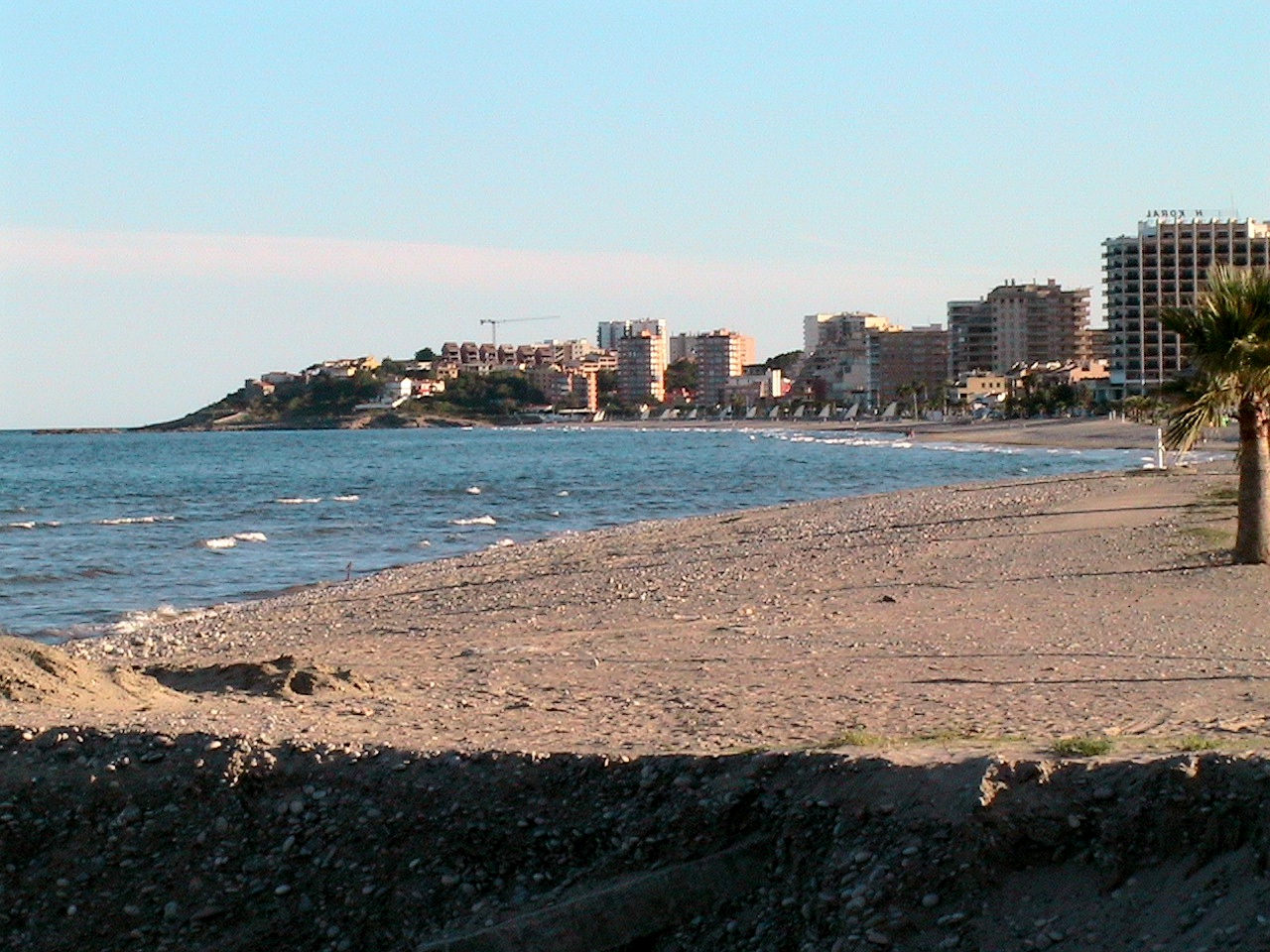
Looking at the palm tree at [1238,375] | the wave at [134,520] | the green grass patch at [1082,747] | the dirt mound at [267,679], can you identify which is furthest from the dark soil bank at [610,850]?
the wave at [134,520]

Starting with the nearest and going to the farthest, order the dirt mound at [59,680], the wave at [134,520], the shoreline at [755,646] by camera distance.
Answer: the shoreline at [755,646] → the dirt mound at [59,680] → the wave at [134,520]

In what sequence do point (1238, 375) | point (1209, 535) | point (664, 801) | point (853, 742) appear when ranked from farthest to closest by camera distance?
point (1209, 535) < point (1238, 375) < point (853, 742) < point (664, 801)

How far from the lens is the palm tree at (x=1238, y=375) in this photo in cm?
1658

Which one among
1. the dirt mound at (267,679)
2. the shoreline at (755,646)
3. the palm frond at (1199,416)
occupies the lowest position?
the shoreline at (755,646)

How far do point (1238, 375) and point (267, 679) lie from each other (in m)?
11.4

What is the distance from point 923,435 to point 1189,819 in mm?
119691

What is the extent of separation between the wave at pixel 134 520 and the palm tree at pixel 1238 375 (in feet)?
110

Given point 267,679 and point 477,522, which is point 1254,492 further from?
point 477,522

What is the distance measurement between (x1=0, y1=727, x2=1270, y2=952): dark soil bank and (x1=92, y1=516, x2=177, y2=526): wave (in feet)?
122

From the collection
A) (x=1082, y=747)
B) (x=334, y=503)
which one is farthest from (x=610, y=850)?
(x=334, y=503)

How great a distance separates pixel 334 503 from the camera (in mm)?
52344

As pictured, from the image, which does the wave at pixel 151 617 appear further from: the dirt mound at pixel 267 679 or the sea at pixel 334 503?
the dirt mound at pixel 267 679

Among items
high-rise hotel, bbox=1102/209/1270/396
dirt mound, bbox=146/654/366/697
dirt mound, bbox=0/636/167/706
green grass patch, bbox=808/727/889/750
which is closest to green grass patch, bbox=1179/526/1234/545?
dirt mound, bbox=146/654/366/697

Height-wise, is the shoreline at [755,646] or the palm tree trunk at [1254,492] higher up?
the palm tree trunk at [1254,492]
